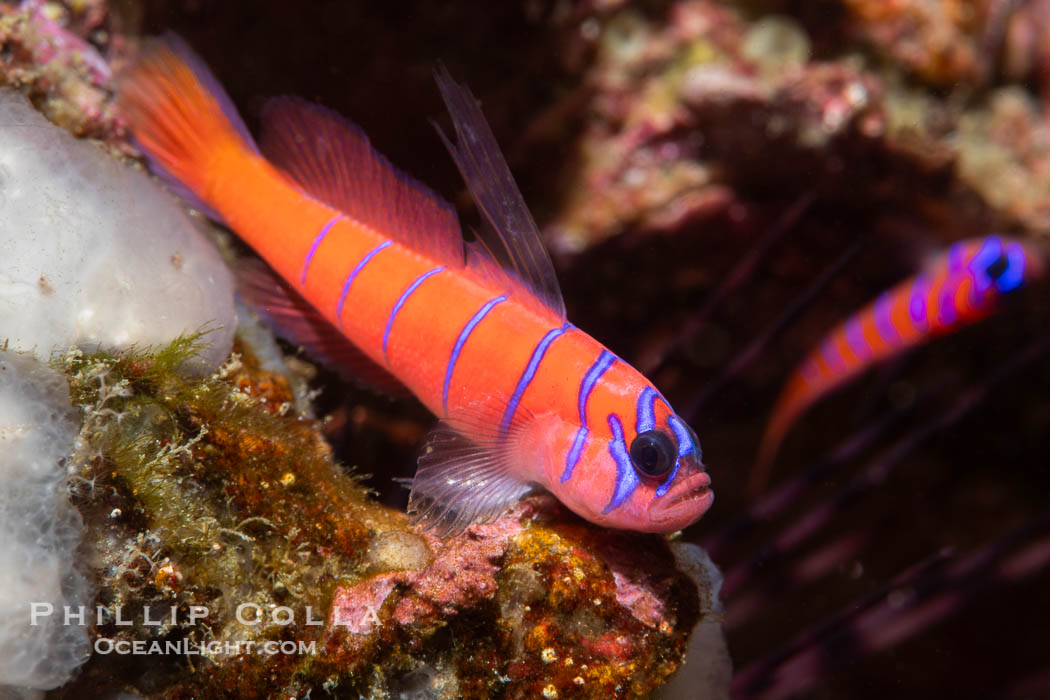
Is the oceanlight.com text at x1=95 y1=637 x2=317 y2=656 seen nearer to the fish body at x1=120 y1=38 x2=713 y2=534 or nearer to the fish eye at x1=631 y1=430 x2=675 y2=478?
the fish body at x1=120 y1=38 x2=713 y2=534

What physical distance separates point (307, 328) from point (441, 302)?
29.7 inches

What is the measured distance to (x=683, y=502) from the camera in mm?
1851

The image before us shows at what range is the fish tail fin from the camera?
8.96 ft

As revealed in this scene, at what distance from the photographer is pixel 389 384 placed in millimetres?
2748

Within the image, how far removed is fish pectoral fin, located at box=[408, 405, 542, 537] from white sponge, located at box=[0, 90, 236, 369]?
0.84m

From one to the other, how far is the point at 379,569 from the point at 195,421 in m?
0.70

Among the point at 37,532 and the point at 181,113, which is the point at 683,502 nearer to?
the point at 37,532

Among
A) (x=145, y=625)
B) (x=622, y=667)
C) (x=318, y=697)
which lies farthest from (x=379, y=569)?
(x=622, y=667)

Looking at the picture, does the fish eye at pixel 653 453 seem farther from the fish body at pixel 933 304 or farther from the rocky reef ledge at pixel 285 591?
the fish body at pixel 933 304

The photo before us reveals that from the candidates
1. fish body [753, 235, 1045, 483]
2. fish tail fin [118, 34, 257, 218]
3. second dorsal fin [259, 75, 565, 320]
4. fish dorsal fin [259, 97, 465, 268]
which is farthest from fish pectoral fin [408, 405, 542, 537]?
fish body [753, 235, 1045, 483]

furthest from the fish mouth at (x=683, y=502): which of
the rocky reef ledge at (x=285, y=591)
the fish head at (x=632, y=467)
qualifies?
the rocky reef ledge at (x=285, y=591)

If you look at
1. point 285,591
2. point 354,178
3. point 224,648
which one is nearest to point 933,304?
point 354,178

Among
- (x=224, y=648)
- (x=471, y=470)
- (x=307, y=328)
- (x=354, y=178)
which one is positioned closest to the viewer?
(x=224, y=648)

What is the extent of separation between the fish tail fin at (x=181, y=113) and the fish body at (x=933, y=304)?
341 centimetres
